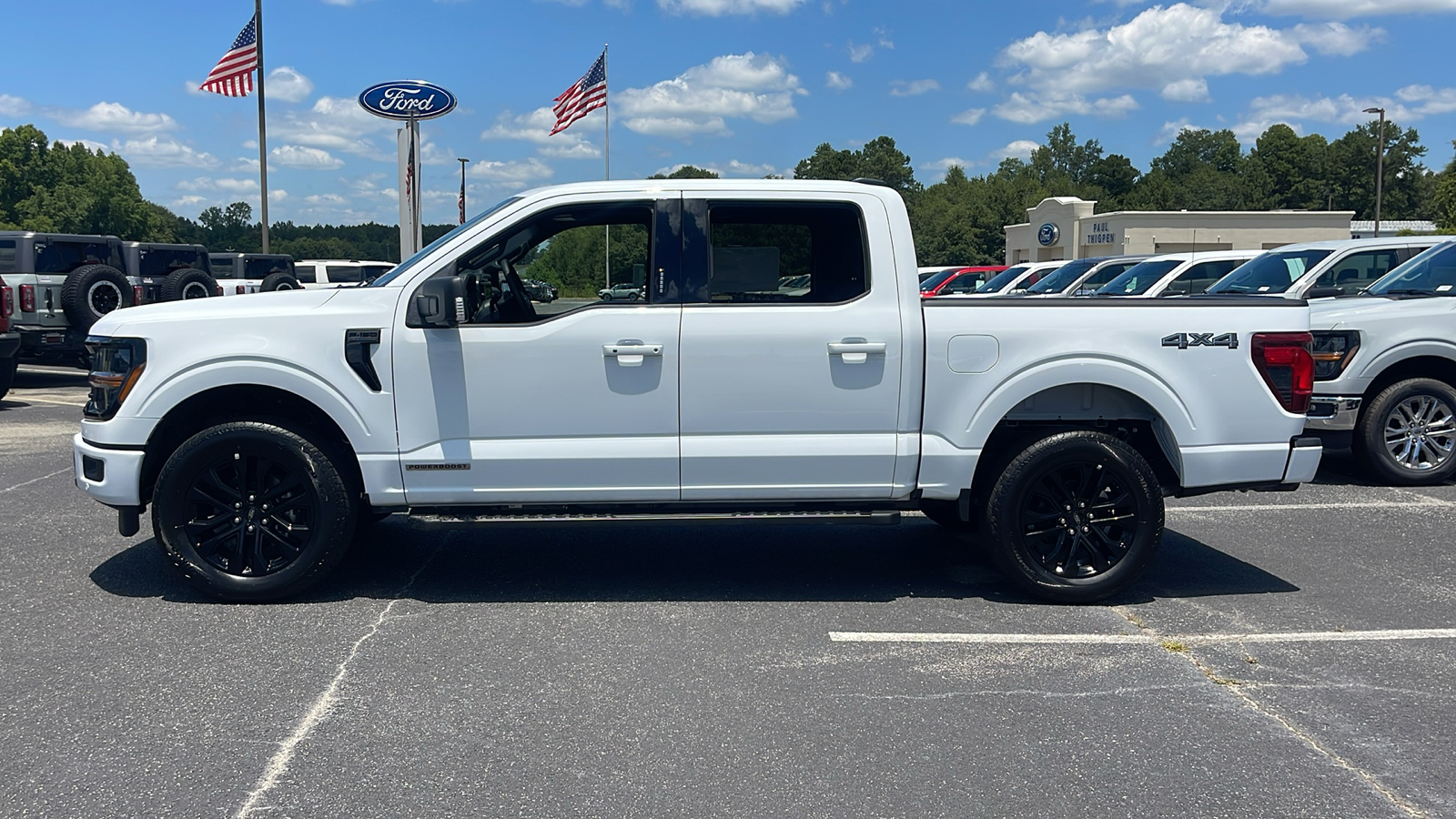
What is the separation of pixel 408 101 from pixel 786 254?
68.8ft

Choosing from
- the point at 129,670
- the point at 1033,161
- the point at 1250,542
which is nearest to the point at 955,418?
the point at 1250,542

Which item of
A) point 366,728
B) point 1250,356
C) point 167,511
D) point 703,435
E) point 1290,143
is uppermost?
point 1290,143

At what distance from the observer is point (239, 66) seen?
2434cm

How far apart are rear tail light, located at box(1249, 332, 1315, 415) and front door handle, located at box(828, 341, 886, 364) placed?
1.85m

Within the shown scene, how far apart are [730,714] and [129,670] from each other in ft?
8.17

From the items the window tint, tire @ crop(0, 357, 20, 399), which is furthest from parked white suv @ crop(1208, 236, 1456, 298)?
tire @ crop(0, 357, 20, 399)

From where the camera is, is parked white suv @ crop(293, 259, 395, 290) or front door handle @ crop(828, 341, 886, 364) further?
parked white suv @ crop(293, 259, 395, 290)

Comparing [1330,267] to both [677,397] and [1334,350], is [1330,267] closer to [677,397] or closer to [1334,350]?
[1334,350]

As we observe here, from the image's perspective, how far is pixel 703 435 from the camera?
5.29m

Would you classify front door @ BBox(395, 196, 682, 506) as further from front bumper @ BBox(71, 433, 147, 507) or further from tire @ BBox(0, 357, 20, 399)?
tire @ BBox(0, 357, 20, 399)

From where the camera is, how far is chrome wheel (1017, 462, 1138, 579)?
215 inches

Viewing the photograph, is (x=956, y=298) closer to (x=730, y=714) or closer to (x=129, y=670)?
(x=730, y=714)

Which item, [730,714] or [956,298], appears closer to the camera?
[730,714]

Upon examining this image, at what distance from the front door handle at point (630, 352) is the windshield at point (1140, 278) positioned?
1192cm
